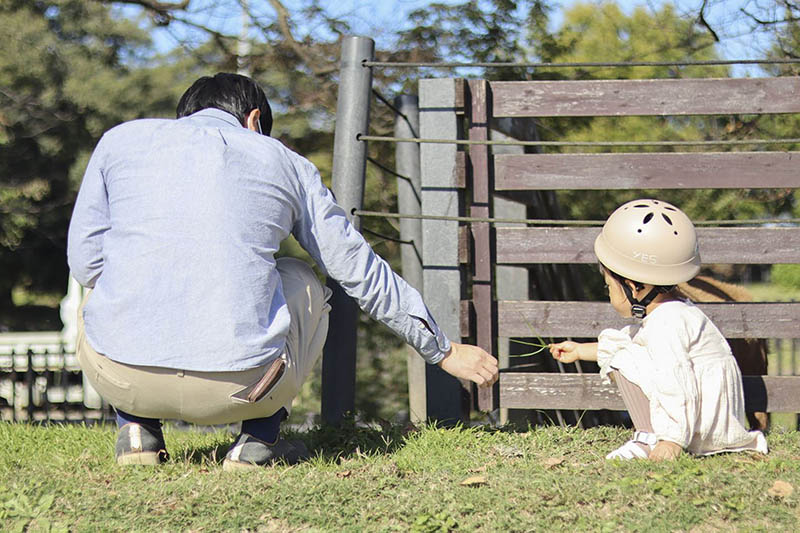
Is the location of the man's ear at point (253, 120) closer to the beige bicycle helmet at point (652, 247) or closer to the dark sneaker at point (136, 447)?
the dark sneaker at point (136, 447)

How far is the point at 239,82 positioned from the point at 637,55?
7055mm

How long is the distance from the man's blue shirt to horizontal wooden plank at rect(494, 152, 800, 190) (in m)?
1.54

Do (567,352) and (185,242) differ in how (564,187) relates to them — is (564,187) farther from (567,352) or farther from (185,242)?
(185,242)

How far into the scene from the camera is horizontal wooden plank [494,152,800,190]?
4.40 meters

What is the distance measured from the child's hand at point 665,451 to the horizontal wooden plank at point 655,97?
1766 mm

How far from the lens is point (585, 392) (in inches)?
174

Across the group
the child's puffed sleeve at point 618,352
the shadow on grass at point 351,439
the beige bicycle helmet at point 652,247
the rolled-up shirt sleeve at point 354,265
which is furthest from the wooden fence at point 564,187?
the rolled-up shirt sleeve at point 354,265

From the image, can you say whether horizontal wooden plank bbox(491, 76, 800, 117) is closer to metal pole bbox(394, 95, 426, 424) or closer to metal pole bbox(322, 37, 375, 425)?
metal pole bbox(394, 95, 426, 424)

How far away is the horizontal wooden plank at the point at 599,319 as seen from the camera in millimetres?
4355

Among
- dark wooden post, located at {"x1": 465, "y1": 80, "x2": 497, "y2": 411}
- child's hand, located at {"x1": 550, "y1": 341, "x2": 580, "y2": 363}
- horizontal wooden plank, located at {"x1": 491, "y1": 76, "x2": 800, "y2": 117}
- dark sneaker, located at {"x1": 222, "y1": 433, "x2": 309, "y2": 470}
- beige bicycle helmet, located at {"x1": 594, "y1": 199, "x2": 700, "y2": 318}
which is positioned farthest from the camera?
dark wooden post, located at {"x1": 465, "y1": 80, "x2": 497, "y2": 411}

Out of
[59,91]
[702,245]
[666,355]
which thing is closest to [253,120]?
[666,355]

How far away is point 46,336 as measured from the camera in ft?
46.4

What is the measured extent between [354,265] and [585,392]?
1554mm

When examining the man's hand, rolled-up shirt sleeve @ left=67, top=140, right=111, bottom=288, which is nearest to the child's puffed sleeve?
the man's hand
